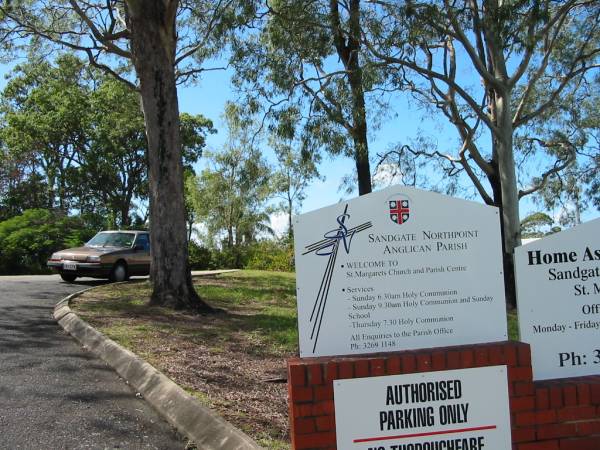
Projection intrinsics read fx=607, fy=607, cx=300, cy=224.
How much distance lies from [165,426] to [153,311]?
220 inches

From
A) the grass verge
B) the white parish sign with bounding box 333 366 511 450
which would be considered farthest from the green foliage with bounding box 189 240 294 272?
the white parish sign with bounding box 333 366 511 450

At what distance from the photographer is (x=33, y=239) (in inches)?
1085

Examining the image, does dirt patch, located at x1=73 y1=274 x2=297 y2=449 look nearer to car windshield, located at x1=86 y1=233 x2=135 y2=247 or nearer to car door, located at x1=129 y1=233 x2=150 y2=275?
car door, located at x1=129 y1=233 x2=150 y2=275

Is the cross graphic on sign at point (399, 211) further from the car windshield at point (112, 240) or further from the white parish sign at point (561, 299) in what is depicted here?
the car windshield at point (112, 240)

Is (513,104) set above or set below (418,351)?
above

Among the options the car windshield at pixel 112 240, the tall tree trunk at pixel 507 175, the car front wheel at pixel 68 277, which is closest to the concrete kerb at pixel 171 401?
the car front wheel at pixel 68 277

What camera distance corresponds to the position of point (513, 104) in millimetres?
19875

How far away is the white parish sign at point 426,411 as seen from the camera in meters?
3.43

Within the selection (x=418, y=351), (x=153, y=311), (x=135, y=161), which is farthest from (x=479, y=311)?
(x=135, y=161)

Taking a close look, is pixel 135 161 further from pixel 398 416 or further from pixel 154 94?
pixel 398 416

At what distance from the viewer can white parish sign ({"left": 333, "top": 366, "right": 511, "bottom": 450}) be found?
3432 millimetres

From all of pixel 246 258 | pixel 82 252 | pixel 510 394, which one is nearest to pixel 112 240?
pixel 82 252

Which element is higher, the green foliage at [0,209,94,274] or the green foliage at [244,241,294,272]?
the green foliage at [0,209,94,274]

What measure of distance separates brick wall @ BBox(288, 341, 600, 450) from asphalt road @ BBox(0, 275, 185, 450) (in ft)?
4.69
